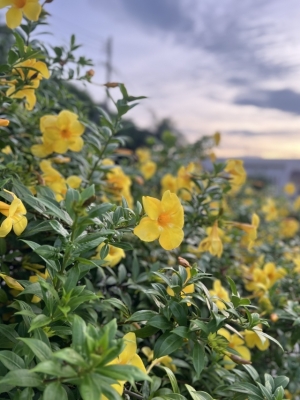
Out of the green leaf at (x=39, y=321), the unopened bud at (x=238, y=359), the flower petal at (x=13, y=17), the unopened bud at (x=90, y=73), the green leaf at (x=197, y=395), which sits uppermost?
the flower petal at (x=13, y=17)

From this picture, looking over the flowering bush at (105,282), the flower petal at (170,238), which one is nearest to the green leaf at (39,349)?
the flowering bush at (105,282)

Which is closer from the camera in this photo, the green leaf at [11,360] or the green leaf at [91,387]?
the green leaf at [91,387]

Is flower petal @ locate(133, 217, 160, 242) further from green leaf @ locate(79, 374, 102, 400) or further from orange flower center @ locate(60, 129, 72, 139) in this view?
orange flower center @ locate(60, 129, 72, 139)

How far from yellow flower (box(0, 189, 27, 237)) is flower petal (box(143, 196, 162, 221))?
23cm

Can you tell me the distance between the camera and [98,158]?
4.02ft

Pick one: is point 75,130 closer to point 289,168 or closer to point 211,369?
point 211,369

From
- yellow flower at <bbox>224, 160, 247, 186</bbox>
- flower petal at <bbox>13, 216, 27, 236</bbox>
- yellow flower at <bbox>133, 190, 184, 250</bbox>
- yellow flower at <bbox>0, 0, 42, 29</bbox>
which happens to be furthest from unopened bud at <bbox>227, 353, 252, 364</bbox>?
yellow flower at <bbox>0, 0, 42, 29</bbox>

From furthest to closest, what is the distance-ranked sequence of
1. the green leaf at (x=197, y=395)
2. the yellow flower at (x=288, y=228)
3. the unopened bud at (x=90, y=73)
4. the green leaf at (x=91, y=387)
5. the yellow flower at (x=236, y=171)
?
the yellow flower at (x=288, y=228) < the yellow flower at (x=236, y=171) < the unopened bud at (x=90, y=73) < the green leaf at (x=197, y=395) < the green leaf at (x=91, y=387)

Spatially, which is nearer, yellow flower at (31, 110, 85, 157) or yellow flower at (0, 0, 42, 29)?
yellow flower at (0, 0, 42, 29)

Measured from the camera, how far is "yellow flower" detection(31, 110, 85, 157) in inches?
42.0

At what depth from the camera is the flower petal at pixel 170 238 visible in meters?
0.77

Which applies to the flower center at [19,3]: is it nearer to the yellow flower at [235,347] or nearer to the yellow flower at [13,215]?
the yellow flower at [13,215]

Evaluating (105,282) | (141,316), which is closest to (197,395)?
(141,316)

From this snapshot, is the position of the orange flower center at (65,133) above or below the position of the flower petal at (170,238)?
above
